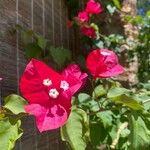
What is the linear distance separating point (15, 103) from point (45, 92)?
0.45 ft

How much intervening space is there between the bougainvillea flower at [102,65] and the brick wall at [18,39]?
11.7 inches

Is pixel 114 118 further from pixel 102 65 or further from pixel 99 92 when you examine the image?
pixel 102 65

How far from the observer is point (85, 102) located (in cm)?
188

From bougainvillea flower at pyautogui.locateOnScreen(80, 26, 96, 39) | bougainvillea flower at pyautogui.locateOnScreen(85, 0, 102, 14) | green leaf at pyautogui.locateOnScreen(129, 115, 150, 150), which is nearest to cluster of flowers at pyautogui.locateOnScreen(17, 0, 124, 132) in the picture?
green leaf at pyautogui.locateOnScreen(129, 115, 150, 150)

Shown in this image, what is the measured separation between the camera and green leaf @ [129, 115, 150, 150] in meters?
1.49

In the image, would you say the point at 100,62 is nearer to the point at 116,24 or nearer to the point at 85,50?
the point at 85,50

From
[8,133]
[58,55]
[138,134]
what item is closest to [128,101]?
[138,134]

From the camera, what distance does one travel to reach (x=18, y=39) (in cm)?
198

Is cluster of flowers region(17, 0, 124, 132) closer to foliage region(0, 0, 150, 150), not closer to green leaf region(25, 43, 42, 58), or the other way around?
foliage region(0, 0, 150, 150)

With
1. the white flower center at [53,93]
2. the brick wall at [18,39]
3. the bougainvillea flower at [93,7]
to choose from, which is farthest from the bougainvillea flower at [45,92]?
the bougainvillea flower at [93,7]

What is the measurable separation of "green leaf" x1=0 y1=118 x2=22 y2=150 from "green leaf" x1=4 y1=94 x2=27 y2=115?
0.04m

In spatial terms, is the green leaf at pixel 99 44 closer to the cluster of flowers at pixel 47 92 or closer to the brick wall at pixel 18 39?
the brick wall at pixel 18 39

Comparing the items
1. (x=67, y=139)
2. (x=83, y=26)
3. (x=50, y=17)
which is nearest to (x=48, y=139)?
(x=50, y=17)

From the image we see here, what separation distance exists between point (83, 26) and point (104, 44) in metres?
0.33
